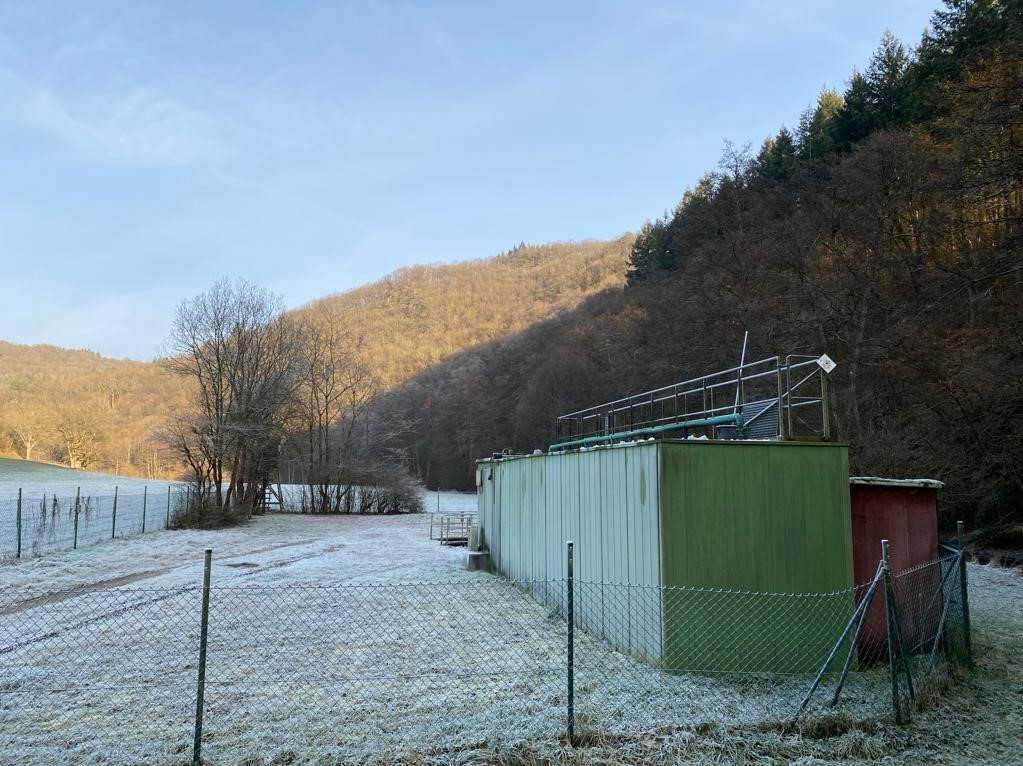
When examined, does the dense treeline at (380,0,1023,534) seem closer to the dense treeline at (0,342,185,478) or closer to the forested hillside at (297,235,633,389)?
the dense treeline at (0,342,185,478)

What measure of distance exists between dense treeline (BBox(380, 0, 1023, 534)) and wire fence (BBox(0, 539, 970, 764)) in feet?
34.5

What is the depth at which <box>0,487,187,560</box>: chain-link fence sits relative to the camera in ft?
61.1

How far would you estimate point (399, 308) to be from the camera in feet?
357

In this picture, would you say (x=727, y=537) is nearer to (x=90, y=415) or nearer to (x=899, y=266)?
(x=899, y=266)

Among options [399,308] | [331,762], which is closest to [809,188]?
[331,762]

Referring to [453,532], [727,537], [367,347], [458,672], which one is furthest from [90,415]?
[727,537]

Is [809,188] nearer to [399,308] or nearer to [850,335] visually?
[850,335]

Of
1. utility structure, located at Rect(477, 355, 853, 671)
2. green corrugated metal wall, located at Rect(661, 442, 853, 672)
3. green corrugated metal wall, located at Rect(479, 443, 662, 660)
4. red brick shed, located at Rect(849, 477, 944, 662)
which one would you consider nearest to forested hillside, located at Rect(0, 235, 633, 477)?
green corrugated metal wall, located at Rect(479, 443, 662, 660)

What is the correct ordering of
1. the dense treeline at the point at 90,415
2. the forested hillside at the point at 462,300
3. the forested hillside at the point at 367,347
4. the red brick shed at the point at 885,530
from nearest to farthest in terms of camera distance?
the red brick shed at the point at 885,530, the dense treeline at the point at 90,415, the forested hillside at the point at 367,347, the forested hillside at the point at 462,300

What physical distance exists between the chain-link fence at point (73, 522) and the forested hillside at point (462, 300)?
53.1m

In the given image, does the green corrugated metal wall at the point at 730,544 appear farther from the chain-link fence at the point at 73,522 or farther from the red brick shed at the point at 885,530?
the chain-link fence at the point at 73,522

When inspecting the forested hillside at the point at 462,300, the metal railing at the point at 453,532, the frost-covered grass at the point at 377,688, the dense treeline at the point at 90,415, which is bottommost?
the metal railing at the point at 453,532

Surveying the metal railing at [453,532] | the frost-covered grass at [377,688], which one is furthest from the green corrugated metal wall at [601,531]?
the metal railing at [453,532]

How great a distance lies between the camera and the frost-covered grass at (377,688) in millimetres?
4750
